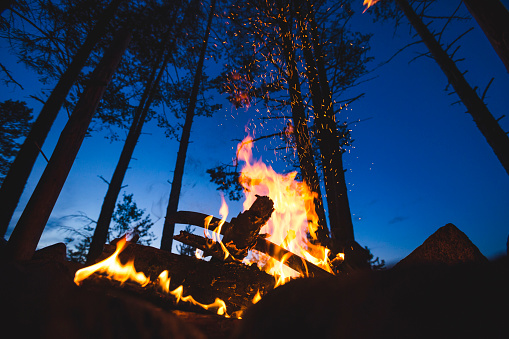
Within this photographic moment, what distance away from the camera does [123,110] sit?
11008 millimetres

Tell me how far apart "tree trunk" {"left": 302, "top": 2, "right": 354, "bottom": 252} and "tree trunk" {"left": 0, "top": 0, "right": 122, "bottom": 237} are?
599 cm

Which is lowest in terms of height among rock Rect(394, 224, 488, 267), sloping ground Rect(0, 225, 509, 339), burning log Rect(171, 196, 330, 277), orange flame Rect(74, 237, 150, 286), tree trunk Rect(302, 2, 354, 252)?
sloping ground Rect(0, 225, 509, 339)

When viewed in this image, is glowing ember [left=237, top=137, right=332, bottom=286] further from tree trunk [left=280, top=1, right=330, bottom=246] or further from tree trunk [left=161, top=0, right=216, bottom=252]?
tree trunk [left=161, top=0, right=216, bottom=252]

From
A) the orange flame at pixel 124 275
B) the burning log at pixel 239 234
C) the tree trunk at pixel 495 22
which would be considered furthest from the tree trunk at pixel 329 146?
the tree trunk at pixel 495 22

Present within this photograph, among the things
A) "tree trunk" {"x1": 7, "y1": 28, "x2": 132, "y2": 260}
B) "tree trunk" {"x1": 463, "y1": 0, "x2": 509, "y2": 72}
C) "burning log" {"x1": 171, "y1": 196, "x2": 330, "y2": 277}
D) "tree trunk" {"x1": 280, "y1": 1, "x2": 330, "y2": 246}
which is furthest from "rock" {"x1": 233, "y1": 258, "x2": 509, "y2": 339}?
"tree trunk" {"x1": 280, "y1": 1, "x2": 330, "y2": 246}

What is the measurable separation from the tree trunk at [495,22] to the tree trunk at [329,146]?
324 cm

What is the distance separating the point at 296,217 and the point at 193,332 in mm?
4329

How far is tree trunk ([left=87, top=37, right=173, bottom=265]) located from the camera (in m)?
8.75

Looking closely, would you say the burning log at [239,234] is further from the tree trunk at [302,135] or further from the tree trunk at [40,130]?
the tree trunk at [40,130]

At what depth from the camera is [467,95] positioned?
18.7ft

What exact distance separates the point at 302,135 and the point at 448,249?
19.1ft

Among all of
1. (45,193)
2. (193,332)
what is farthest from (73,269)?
(193,332)

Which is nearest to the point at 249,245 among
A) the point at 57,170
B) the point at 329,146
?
the point at 57,170

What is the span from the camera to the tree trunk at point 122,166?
8.75 m
